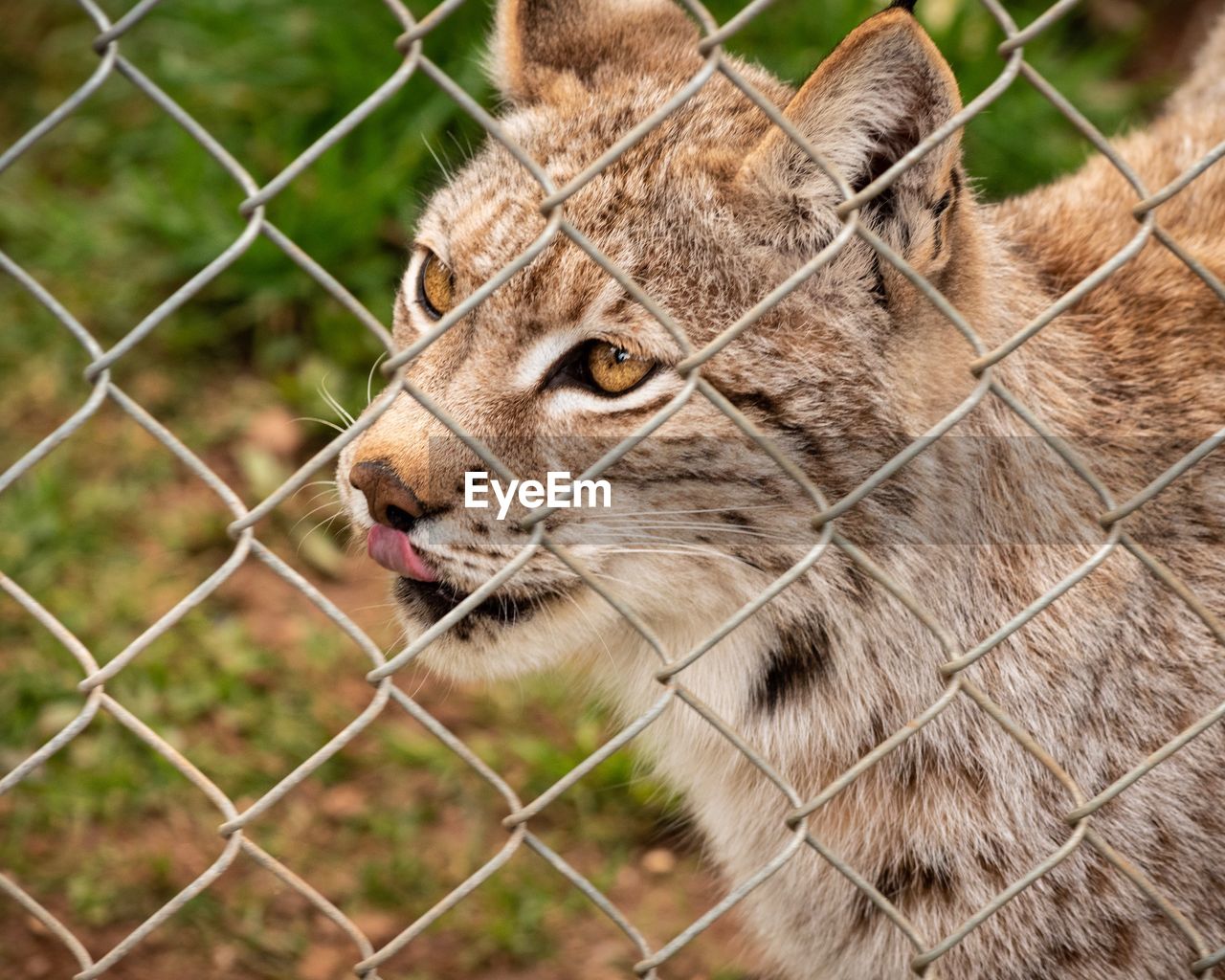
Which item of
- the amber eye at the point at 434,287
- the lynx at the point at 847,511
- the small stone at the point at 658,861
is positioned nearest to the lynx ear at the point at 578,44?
the lynx at the point at 847,511

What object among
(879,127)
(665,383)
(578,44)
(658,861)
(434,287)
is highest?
(578,44)

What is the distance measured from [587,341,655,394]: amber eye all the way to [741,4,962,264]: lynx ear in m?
0.35

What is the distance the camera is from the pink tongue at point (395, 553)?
7.72 feet

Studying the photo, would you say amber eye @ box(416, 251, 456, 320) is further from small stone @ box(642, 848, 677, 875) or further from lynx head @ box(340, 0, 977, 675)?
small stone @ box(642, 848, 677, 875)

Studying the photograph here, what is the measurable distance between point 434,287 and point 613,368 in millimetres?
509

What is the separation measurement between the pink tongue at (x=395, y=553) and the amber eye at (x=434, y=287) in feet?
1.65

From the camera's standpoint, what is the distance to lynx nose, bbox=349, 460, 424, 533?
2.28 metres

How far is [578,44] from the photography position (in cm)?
294

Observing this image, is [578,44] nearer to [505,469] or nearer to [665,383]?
[665,383]

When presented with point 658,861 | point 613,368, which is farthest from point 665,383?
point 658,861

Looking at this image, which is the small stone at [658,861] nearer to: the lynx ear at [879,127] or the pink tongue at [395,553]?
the pink tongue at [395,553]

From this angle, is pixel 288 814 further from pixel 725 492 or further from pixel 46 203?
pixel 46 203

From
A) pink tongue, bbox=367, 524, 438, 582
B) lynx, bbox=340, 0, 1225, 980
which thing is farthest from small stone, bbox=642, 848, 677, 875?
pink tongue, bbox=367, 524, 438, 582

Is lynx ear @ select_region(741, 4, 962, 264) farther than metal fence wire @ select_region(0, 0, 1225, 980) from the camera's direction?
Yes
